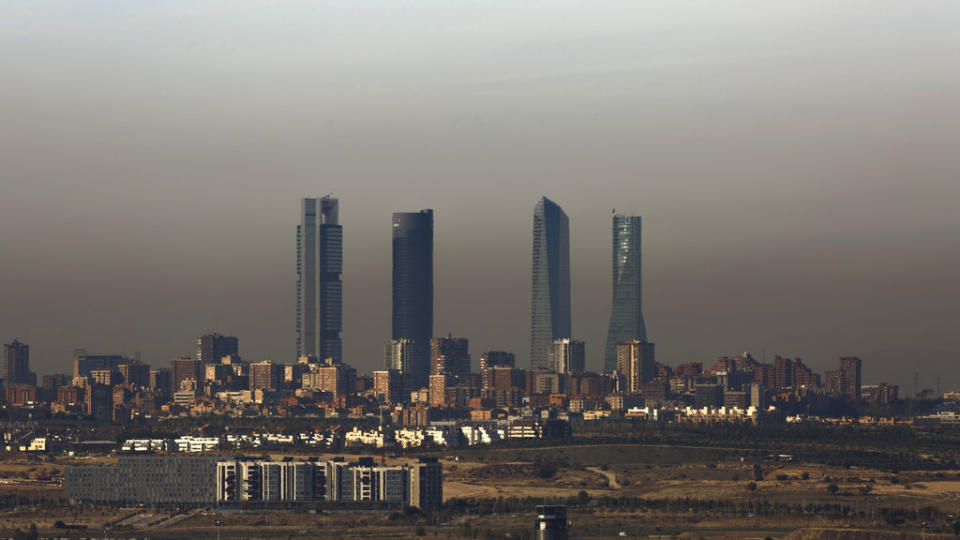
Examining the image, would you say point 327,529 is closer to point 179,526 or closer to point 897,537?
point 179,526

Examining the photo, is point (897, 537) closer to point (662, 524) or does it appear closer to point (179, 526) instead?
point (662, 524)

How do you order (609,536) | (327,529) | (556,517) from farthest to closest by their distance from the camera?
(327,529) → (609,536) → (556,517)

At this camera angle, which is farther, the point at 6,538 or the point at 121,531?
the point at 121,531

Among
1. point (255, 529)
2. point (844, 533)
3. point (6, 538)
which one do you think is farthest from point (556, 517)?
point (6, 538)

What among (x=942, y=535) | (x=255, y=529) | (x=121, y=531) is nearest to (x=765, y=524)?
(x=942, y=535)

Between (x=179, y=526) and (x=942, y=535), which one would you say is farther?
(x=179, y=526)

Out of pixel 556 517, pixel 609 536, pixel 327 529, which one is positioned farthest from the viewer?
pixel 327 529

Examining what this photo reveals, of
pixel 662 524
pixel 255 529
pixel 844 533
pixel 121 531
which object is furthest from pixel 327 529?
pixel 844 533
